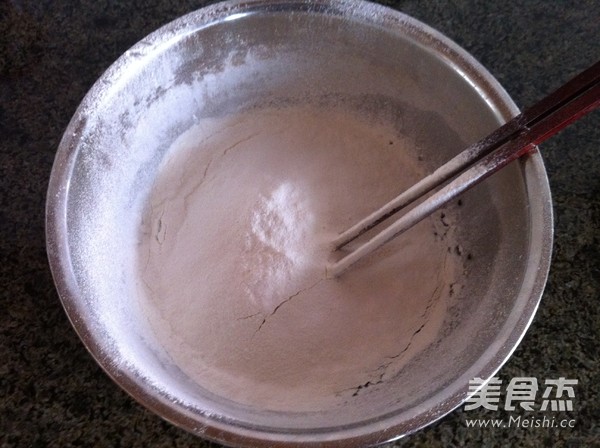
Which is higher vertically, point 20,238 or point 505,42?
point 20,238

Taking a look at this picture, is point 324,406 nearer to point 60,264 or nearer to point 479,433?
point 479,433

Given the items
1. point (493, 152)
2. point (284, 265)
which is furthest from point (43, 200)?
point (493, 152)

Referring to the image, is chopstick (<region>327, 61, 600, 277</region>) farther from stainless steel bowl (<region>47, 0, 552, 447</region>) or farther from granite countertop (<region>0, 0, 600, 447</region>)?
granite countertop (<region>0, 0, 600, 447</region>)

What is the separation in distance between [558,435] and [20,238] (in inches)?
33.4

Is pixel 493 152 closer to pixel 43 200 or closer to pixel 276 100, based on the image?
pixel 276 100

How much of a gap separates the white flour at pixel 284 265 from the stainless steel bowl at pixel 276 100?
0.11ft

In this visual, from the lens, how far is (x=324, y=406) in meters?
0.75

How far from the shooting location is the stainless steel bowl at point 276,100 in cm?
69

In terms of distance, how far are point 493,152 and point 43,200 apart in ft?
2.32

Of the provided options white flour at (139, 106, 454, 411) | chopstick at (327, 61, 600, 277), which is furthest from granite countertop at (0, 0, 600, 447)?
chopstick at (327, 61, 600, 277)

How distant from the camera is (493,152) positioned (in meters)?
0.79

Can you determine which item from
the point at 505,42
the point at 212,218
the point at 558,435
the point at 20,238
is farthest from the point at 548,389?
the point at 20,238

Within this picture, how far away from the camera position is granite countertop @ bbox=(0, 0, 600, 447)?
0.81m

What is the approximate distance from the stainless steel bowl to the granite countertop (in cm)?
13
